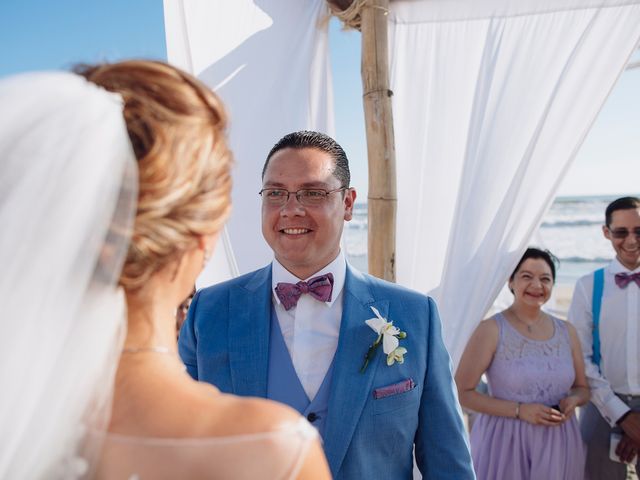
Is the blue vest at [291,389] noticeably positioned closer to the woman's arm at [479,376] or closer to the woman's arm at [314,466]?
the woman's arm at [314,466]

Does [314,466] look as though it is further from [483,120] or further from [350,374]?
[483,120]

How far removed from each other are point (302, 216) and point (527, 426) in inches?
85.6

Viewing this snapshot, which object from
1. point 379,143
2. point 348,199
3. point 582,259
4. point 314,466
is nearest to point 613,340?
point 379,143

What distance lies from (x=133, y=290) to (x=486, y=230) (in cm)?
271

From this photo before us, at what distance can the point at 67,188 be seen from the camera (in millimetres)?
1000

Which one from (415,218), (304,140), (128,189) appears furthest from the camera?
(415,218)

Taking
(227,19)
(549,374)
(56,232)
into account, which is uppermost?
(227,19)

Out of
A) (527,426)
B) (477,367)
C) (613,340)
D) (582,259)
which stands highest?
(582,259)

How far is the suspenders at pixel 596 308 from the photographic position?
3.83 m

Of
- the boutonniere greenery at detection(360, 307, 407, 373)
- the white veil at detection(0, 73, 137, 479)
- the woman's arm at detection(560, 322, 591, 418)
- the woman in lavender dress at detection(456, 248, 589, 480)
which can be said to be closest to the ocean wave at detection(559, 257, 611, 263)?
the woman's arm at detection(560, 322, 591, 418)

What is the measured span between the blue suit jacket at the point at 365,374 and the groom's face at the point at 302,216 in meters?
0.15

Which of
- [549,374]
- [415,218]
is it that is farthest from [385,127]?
[549,374]

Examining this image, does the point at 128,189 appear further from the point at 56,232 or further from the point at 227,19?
the point at 227,19

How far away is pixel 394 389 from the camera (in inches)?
74.5
